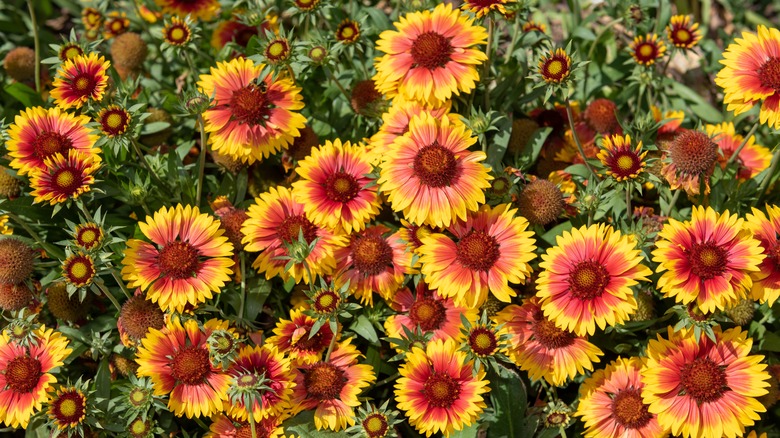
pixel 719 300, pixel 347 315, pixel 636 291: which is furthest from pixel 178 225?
pixel 719 300

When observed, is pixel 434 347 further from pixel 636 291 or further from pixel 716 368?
pixel 716 368

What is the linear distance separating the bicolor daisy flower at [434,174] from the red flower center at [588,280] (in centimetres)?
40

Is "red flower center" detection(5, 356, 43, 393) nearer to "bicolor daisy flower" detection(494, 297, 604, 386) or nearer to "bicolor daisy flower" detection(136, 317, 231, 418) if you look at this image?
"bicolor daisy flower" detection(136, 317, 231, 418)

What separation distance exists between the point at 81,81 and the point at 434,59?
4.36 ft

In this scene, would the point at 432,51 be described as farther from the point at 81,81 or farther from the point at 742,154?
the point at 742,154

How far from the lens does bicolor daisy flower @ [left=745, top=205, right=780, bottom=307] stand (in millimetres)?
2496

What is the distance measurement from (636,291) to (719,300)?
305mm

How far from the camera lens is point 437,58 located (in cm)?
278

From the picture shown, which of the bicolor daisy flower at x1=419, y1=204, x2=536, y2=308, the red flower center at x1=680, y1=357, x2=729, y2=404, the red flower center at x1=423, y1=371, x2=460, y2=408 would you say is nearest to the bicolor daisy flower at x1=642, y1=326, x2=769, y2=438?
the red flower center at x1=680, y1=357, x2=729, y2=404

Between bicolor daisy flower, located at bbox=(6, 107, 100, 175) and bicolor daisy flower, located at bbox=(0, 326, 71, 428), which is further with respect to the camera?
bicolor daisy flower, located at bbox=(6, 107, 100, 175)

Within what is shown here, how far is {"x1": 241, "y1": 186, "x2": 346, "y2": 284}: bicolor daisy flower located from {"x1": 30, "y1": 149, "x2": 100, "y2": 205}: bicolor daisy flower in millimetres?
591

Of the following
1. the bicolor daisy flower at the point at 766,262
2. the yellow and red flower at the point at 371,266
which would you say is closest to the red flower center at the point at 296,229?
the yellow and red flower at the point at 371,266

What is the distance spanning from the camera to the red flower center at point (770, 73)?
253cm

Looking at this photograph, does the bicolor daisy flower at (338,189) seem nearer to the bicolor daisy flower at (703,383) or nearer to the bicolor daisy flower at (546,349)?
the bicolor daisy flower at (546,349)
